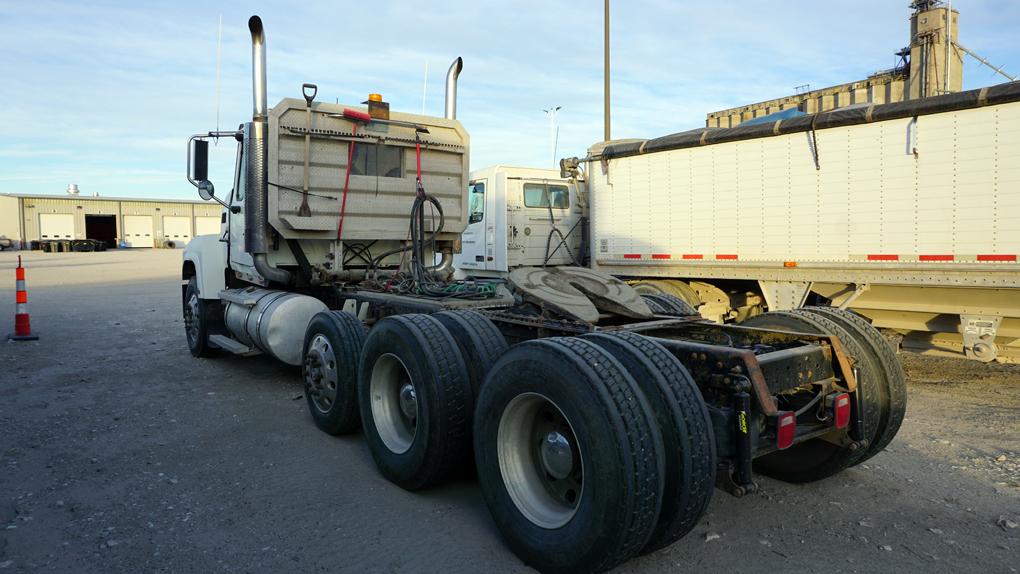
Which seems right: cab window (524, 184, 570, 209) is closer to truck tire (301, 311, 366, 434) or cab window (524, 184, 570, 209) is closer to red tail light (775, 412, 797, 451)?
truck tire (301, 311, 366, 434)

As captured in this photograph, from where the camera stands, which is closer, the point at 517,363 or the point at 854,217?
the point at 517,363

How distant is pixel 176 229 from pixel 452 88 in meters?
60.6

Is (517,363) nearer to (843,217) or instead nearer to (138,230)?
(843,217)

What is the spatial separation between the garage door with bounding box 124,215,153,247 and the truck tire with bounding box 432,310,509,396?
2467 inches

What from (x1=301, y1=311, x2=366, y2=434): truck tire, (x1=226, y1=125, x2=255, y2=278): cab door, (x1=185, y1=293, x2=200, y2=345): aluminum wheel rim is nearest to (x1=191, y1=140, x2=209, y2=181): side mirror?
(x1=226, y1=125, x2=255, y2=278): cab door

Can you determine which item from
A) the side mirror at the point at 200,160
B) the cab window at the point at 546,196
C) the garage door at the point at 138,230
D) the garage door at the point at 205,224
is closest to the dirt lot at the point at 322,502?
the side mirror at the point at 200,160

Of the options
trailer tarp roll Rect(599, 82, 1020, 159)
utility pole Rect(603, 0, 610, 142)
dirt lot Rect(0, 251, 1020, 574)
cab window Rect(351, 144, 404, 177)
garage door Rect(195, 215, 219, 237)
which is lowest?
dirt lot Rect(0, 251, 1020, 574)

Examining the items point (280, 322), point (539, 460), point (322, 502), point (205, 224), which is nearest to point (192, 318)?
point (280, 322)

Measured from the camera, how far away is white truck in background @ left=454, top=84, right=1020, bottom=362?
664cm

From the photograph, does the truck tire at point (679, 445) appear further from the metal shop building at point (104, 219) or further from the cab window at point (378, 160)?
the metal shop building at point (104, 219)

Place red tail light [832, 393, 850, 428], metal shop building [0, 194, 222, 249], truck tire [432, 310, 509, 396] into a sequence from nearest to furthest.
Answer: red tail light [832, 393, 850, 428] → truck tire [432, 310, 509, 396] → metal shop building [0, 194, 222, 249]

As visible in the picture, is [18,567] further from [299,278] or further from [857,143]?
[857,143]

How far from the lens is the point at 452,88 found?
26.6 feet

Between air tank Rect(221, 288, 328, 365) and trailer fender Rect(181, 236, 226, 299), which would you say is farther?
trailer fender Rect(181, 236, 226, 299)
